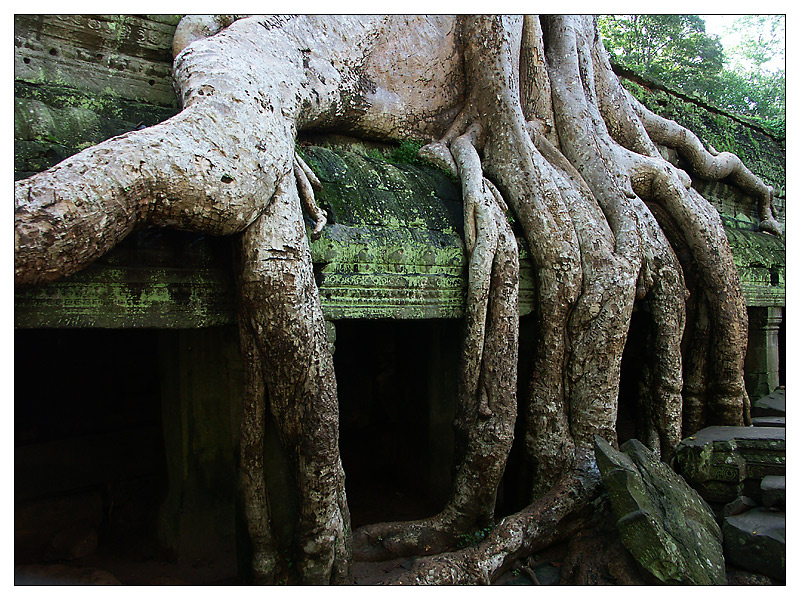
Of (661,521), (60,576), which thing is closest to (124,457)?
(60,576)

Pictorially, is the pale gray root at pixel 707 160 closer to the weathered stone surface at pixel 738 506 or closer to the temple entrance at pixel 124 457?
the weathered stone surface at pixel 738 506

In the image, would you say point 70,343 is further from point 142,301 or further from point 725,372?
point 725,372

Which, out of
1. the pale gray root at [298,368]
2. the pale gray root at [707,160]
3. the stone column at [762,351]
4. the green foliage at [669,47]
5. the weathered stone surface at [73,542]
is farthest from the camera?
the green foliage at [669,47]

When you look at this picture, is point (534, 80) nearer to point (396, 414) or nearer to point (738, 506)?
point (396, 414)

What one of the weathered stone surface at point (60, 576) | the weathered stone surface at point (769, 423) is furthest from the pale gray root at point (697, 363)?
the weathered stone surface at point (60, 576)

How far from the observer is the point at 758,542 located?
2562 mm


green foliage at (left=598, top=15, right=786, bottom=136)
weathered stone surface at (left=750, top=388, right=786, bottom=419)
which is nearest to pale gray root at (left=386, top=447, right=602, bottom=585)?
weathered stone surface at (left=750, top=388, right=786, bottom=419)

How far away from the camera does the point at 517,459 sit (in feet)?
11.1

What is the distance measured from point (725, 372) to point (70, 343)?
4505 mm

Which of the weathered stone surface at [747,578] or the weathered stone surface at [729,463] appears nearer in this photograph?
the weathered stone surface at [747,578]

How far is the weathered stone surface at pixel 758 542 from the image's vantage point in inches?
98.7

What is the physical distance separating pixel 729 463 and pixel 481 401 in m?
1.47

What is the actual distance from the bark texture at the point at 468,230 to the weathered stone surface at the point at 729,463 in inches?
15.5

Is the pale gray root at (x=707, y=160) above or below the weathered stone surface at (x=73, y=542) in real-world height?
above
